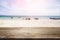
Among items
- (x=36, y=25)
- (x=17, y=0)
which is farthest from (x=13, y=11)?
(x=36, y=25)

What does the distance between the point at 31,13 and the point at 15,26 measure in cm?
15

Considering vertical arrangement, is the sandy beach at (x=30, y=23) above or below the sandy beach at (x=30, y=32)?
above

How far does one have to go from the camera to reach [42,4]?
0.84 meters

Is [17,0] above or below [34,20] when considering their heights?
above

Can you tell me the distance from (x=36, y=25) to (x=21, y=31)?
110 millimetres

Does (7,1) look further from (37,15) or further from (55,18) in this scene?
(55,18)

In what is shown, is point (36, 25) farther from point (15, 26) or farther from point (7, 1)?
point (7, 1)

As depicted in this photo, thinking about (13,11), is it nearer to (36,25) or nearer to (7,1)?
(7,1)

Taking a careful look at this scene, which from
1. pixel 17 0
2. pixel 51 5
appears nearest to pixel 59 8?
pixel 51 5

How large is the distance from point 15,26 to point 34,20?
0.45ft

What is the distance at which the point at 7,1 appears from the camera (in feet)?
2.75

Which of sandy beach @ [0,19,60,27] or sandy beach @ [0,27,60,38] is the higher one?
sandy beach @ [0,19,60,27]

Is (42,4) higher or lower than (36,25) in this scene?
higher

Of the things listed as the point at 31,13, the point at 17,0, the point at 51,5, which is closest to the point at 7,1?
the point at 17,0
